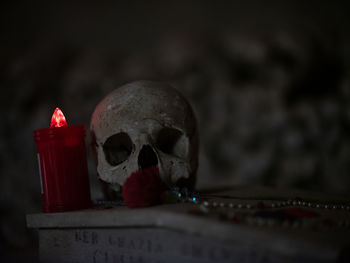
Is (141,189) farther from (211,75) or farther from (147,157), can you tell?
(211,75)

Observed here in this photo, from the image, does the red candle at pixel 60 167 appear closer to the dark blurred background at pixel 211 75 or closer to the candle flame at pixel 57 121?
the candle flame at pixel 57 121

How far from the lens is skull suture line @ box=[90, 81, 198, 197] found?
1121 mm

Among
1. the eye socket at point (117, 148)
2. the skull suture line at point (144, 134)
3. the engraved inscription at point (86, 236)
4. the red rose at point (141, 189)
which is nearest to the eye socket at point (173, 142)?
the skull suture line at point (144, 134)

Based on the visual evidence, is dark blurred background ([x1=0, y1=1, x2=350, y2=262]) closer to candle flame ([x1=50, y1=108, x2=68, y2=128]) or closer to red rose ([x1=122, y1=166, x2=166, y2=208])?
candle flame ([x1=50, y1=108, x2=68, y2=128])

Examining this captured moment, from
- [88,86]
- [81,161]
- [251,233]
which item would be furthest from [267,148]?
[251,233]

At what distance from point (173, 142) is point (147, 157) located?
0.13 m

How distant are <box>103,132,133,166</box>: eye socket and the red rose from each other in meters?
0.24

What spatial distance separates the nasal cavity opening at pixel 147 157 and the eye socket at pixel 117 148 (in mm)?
102

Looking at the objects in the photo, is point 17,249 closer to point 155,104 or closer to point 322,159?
point 155,104

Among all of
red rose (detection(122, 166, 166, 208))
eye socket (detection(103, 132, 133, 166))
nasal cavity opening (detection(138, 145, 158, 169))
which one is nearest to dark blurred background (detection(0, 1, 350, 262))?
eye socket (detection(103, 132, 133, 166))

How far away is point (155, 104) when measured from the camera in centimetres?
117

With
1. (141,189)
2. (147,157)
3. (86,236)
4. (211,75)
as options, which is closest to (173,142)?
(147,157)

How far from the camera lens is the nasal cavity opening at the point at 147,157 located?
1134mm

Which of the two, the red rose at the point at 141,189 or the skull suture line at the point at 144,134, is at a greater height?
the skull suture line at the point at 144,134
